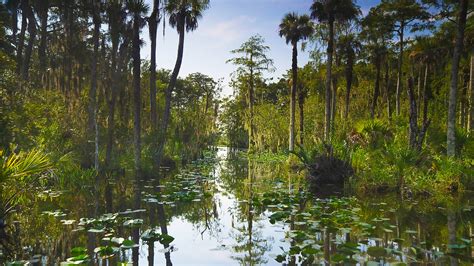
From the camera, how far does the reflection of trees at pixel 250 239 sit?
670 cm

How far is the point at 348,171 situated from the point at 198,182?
23.0 feet

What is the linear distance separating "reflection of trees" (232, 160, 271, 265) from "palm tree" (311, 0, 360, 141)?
16.4 m

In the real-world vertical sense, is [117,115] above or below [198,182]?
above

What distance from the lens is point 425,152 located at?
16109 millimetres

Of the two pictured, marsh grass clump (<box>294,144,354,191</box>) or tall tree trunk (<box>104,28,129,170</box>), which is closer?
marsh grass clump (<box>294,144,354,191</box>)

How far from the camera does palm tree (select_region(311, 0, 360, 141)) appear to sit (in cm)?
2655

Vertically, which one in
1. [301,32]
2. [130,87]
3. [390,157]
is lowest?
[390,157]

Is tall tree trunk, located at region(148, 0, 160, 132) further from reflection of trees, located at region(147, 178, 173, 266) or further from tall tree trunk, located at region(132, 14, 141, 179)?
reflection of trees, located at region(147, 178, 173, 266)

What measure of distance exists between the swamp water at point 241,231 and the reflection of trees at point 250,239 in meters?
0.02

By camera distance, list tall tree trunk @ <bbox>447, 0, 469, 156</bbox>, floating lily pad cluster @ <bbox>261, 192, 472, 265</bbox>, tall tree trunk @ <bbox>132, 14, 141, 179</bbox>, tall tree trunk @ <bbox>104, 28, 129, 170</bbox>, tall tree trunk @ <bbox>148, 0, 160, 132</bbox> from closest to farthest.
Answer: floating lily pad cluster @ <bbox>261, 192, 472, 265</bbox> < tall tree trunk @ <bbox>447, 0, 469, 156</bbox> < tall tree trunk @ <bbox>132, 14, 141, 179</bbox> < tall tree trunk @ <bbox>104, 28, 129, 170</bbox> < tall tree trunk @ <bbox>148, 0, 160, 132</bbox>

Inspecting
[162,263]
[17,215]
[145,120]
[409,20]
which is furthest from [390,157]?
[145,120]

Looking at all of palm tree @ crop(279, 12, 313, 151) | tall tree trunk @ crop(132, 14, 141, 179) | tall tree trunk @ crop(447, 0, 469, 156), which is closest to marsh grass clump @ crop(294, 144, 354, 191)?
tall tree trunk @ crop(447, 0, 469, 156)

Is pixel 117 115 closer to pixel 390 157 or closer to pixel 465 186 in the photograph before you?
pixel 390 157

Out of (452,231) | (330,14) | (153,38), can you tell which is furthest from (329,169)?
(153,38)
